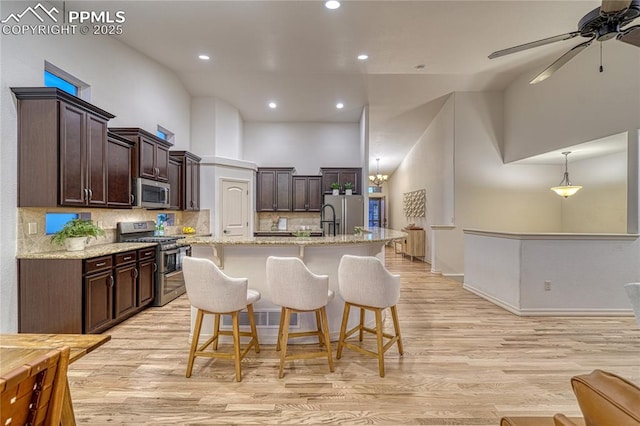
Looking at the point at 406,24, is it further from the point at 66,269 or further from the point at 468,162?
the point at 66,269

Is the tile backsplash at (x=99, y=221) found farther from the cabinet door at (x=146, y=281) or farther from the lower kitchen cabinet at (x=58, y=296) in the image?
the cabinet door at (x=146, y=281)

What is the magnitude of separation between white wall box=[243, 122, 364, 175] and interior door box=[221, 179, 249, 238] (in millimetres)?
1164

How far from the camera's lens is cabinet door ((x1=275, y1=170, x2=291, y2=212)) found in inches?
286

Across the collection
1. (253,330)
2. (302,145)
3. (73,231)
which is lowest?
(253,330)

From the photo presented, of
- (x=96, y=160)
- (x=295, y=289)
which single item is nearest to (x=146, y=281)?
(x=96, y=160)

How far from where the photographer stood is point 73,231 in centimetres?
312

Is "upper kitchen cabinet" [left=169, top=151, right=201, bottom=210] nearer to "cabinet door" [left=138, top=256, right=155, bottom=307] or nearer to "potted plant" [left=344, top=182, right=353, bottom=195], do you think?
"cabinet door" [left=138, top=256, right=155, bottom=307]

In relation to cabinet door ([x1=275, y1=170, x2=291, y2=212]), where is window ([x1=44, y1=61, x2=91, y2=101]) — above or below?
above

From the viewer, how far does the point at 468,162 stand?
620 cm

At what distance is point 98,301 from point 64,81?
258 cm

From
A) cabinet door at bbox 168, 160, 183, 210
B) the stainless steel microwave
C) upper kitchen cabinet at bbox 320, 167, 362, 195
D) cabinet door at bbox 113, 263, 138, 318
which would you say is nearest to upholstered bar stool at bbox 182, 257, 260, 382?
cabinet door at bbox 113, 263, 138, 318

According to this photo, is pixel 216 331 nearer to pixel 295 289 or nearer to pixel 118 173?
pixel 295 289

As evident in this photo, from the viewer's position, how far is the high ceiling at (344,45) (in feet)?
A: 11.5

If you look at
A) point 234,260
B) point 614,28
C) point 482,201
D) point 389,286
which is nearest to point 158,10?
point 234,260
